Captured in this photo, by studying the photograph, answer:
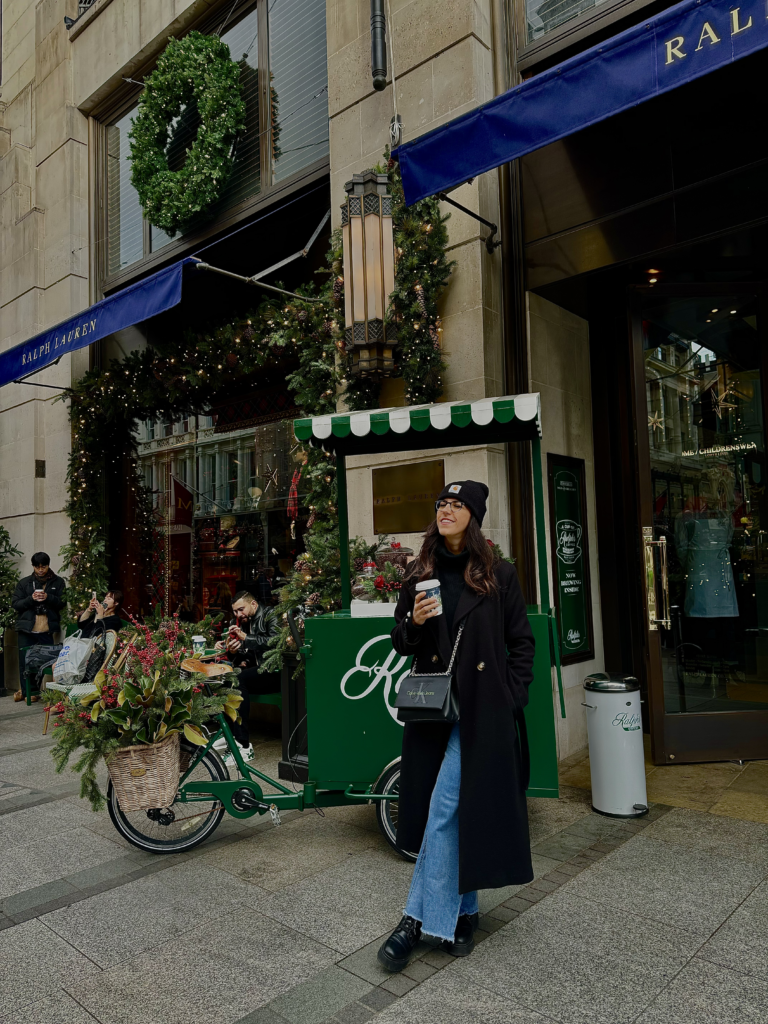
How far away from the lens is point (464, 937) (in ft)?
10.8

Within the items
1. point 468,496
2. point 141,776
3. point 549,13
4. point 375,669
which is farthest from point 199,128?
point 141,776

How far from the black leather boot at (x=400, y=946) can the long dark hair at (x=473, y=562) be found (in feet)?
4.88

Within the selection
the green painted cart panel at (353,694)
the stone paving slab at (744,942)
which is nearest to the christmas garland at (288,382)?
the green painted cart panel at (353,694)

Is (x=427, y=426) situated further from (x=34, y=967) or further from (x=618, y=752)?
(x=34, y=967)

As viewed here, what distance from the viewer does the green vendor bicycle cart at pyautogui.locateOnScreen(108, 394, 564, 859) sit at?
4430 millimetres

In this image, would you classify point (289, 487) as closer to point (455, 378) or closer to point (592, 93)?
point (455, 378)

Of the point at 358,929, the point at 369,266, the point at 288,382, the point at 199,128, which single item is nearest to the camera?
the point at 358,929

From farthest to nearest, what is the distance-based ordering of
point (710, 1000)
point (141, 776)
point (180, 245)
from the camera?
1. point (180, 245)
2. point (141, 776)
3. point (710, 1000)

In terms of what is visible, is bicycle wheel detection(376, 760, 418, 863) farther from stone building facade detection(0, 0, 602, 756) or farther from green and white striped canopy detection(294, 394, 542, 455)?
stone building facade detection(0, 0, 602, 756)

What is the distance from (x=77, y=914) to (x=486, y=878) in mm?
2212

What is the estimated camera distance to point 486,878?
3.10 metres

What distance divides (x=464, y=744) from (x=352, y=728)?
Answer: 1513 millimetres

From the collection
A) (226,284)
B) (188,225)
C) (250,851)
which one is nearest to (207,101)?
(188,225)

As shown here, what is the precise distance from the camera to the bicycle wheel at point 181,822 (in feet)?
14.9
